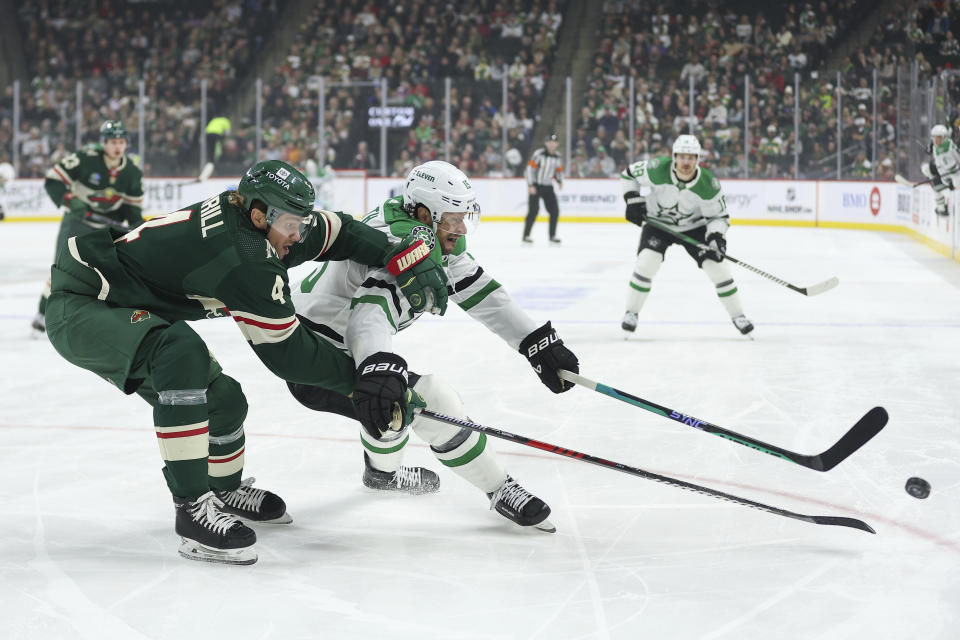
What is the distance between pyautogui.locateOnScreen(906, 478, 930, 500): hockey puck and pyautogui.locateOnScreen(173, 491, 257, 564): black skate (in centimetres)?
165

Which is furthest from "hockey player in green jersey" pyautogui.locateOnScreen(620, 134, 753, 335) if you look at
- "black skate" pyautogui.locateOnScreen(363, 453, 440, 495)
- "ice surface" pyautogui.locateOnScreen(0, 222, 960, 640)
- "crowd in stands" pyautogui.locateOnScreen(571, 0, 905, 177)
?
"crowd in stands" pyautogui.locateOnScreen(571, 0, 905, 177)

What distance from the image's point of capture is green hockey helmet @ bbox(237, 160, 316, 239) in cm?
260

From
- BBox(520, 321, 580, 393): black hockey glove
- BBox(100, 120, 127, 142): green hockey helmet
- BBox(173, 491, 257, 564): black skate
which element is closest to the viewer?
BBox(173, 491, 257, 564): black skate

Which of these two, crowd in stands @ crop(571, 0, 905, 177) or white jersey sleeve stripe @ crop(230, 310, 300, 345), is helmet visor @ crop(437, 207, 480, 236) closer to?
white jersey sleeve stripe @ crop(230, 310, 300, 345)

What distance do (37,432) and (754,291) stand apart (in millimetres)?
6164

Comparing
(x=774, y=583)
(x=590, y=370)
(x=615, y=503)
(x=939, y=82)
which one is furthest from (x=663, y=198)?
(x=939, y=82)

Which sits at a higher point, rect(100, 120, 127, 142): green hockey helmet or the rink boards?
rect(100, 120, 127, 142): green hockey helmet

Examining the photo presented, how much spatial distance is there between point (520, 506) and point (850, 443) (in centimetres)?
88

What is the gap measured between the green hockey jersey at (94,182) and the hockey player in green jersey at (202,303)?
12.8ft

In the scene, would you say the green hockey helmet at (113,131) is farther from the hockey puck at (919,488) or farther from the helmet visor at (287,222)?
the hockey puck at (919,488)

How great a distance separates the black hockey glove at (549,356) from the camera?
3154 millimetres

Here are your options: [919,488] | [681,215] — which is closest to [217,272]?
[919,488]

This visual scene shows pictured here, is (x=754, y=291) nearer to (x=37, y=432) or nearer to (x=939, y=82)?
(x=939, y=82)

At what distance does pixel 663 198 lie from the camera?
22.3ft
